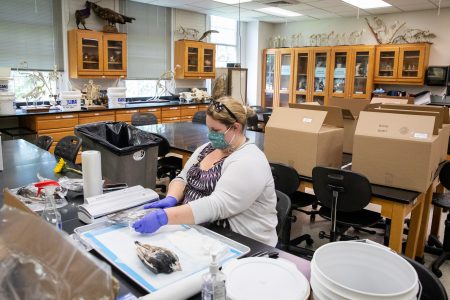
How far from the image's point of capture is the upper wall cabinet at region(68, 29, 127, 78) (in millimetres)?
5680

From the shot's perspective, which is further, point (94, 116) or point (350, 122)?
point (94, 116)

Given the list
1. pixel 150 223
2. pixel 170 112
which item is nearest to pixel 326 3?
pixel 170 112

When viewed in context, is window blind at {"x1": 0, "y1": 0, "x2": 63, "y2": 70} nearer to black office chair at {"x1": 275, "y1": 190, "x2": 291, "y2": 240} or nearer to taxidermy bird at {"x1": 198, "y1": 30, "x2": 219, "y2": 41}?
taxidermy bird at {"x1": 198, "y1": 30, "x2": 219, "y2": 41}

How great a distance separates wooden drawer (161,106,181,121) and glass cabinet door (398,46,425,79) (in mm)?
4080

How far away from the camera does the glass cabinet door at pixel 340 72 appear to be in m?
7.25

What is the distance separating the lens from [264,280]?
3.24ft

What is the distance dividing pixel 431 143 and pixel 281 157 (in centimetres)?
98

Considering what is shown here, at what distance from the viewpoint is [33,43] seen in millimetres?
5578

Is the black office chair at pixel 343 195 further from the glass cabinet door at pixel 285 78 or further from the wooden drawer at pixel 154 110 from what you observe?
the glass cabinet door at pixel 285 78

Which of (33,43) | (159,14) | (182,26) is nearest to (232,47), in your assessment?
(182,26)

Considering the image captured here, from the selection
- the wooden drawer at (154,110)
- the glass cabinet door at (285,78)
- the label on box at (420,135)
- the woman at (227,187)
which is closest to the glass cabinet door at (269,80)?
the glass cabinet door at (285,78)

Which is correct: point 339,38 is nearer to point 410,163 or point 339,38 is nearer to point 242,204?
point 410,163

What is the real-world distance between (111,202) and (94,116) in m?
4.30

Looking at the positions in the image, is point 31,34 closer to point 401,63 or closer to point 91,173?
point 91,173
